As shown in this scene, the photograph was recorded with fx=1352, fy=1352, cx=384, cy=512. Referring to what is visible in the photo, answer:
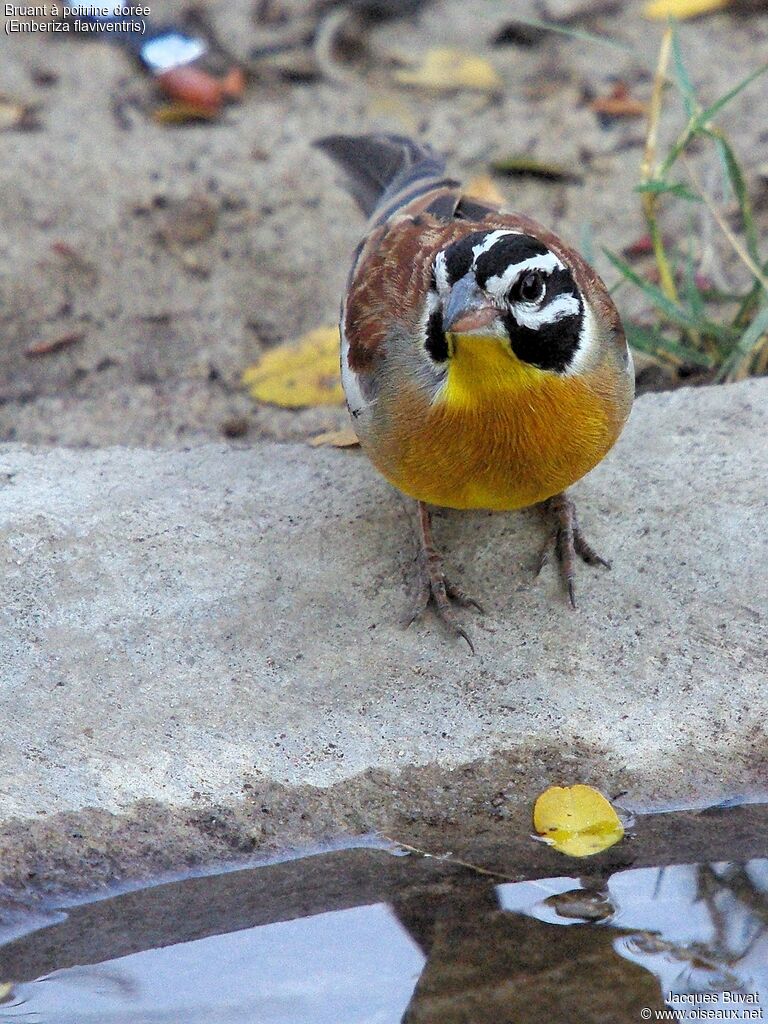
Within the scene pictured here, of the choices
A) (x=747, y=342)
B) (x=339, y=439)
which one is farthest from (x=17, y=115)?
(x=747, y=342)

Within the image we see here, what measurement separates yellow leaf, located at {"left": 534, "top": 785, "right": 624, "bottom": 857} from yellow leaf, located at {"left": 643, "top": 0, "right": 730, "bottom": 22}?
539 cm

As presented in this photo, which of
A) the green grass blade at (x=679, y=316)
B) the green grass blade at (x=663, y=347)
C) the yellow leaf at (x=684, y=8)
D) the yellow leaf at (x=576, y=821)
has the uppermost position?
the yellow leaf at (x=684, y=8)

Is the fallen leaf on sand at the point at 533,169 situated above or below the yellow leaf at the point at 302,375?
above

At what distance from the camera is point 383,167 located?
551 centimetres

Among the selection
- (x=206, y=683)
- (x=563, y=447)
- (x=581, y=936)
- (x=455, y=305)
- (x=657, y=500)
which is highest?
(x=455, y=305)

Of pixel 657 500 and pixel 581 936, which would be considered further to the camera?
pixel 657 500

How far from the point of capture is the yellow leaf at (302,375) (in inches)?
222

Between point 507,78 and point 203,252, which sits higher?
point 507,78

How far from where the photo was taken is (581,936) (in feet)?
10.9

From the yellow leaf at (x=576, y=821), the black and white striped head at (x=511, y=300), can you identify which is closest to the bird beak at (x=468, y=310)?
the black and white striped head at (x=511, y=300)

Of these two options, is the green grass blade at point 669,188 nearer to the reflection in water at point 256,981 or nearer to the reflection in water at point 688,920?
the reflection in water at point 688,920

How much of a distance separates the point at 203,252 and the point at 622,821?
3.77 metres

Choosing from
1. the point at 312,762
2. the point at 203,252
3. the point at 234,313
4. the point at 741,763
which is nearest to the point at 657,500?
the point at 741,763

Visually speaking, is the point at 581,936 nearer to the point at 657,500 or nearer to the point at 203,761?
the point at 203,761
